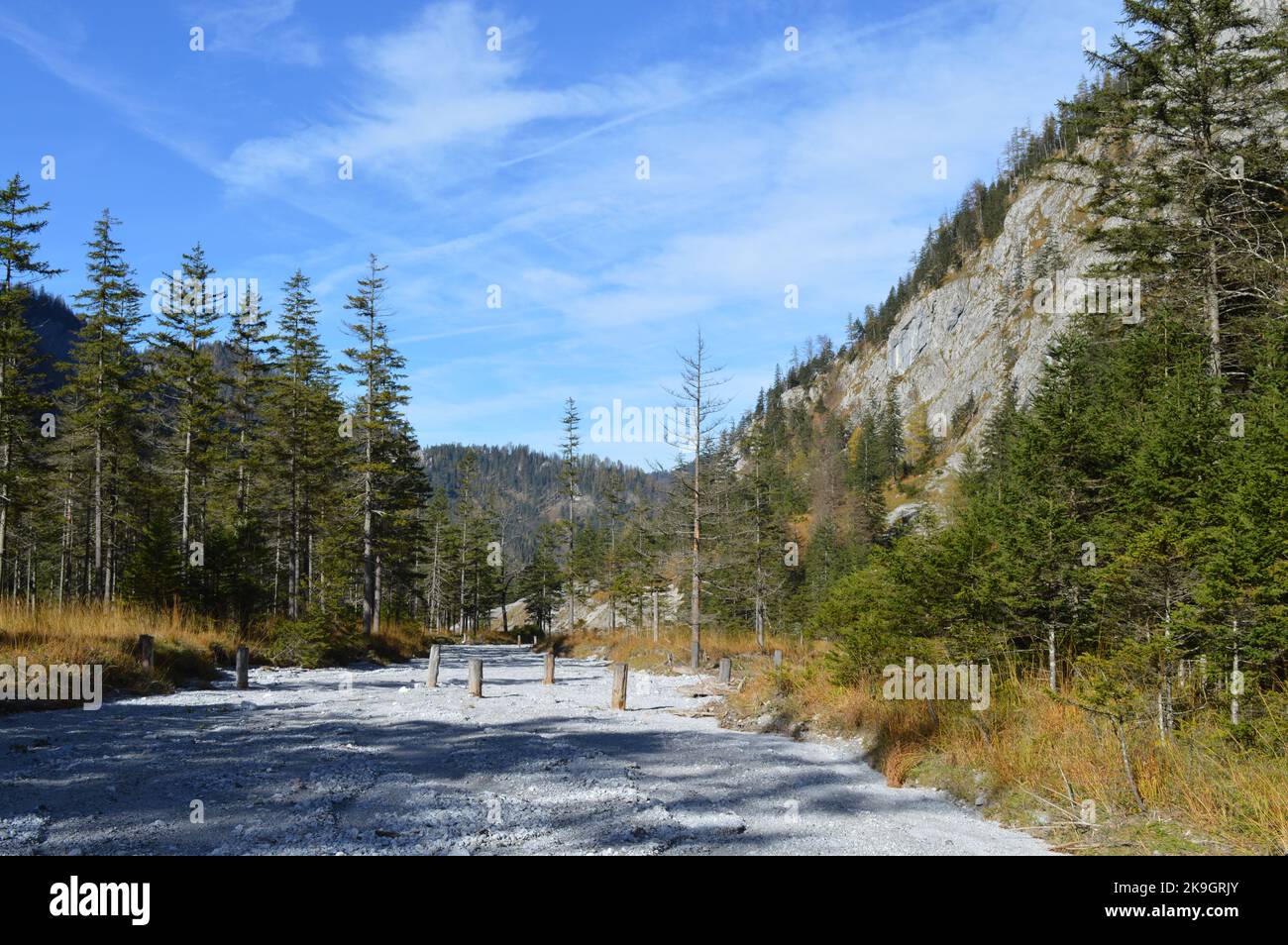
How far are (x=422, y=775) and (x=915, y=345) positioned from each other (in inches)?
5782

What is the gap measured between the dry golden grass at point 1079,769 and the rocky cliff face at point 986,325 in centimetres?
8530

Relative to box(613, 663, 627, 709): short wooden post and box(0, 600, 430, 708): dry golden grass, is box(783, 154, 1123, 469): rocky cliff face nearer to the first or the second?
box(613, 663, 627, 709): short wooden post

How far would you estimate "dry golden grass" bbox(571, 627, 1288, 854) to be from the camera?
5.58 m

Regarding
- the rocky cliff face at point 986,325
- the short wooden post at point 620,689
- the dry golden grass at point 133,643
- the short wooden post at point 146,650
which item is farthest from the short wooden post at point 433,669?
the rocky cliff face at point 986,325

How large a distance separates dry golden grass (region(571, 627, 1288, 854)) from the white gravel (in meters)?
0.48

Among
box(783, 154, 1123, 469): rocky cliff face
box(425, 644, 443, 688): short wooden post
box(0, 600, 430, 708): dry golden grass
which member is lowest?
box(425, 644, 443, 688): short wooden post

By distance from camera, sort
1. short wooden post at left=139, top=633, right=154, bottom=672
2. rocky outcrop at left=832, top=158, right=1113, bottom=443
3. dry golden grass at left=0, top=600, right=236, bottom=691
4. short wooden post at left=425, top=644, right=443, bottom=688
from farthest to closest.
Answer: rocky outcrop at left=832, top=158, right=1113, bottom=443
short wooden post at left=425, top=644, right=443, bottom=688
short wooden post at left=139, top=633, right=154, bottom=672
dry golden grass at left=0, top=600, right=236, bottom=691

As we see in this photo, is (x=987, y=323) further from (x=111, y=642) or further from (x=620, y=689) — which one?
(x=111, y=642)

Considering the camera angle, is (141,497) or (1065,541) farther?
(141,497)

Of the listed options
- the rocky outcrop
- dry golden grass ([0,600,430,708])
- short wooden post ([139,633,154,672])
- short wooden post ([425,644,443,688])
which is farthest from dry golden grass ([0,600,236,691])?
the rocky outcrop

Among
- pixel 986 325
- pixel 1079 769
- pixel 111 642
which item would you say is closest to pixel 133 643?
pixel 111 642

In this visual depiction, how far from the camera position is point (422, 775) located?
7797 millimetres
